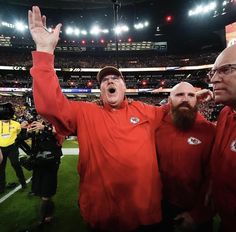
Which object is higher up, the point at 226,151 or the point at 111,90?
the point at 111,90

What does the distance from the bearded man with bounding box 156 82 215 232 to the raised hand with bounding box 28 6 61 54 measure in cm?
153

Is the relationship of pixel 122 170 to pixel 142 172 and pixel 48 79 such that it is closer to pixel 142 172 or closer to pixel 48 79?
pixel 142 172

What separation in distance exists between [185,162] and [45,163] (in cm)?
287

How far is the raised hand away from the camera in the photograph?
1764 millimetres

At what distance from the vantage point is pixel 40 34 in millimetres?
1773

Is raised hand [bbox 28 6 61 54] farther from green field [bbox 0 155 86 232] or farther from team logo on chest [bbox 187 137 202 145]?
green field [bbox 0 155 86 232]

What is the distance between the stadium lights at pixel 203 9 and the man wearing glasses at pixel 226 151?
3891 centimetres

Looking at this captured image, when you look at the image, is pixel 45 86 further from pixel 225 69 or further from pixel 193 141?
pixel 193 141

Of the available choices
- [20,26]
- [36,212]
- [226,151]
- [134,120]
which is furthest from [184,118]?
[20,26]

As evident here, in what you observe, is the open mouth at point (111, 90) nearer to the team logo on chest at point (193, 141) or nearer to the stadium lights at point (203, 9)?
the team logo on chest at point (193, 141)

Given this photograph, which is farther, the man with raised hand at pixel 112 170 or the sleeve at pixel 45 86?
the man with raised hand at pixel 112 170

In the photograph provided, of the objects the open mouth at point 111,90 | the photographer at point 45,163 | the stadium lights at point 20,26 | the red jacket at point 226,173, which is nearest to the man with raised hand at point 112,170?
the open mouth at point 111,90

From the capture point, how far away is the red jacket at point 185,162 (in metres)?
2.42

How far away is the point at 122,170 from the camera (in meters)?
1.99
